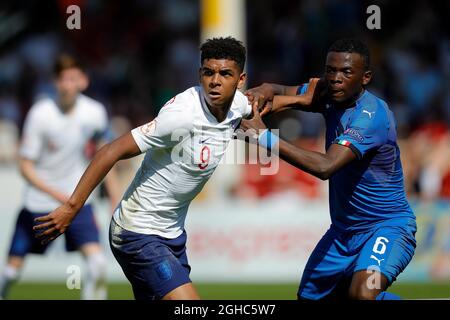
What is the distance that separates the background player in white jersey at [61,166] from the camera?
9.52 meters

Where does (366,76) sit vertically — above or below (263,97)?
above

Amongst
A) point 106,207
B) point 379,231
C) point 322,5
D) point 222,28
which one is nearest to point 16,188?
point 106,207

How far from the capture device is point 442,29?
1659 cm

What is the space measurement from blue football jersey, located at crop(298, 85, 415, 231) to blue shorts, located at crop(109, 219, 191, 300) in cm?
137

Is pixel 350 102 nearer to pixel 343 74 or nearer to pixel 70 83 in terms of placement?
pixel 343 74

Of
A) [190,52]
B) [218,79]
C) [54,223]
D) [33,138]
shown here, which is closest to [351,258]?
[218,79]

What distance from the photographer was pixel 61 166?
9.73 meters

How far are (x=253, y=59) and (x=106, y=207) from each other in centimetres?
550

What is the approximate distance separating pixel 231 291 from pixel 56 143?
3.51m

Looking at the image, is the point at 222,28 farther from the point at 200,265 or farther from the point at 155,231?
the point at 155,231

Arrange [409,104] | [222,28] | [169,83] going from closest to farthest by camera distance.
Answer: [222,28] < [409,104] < [169,83]

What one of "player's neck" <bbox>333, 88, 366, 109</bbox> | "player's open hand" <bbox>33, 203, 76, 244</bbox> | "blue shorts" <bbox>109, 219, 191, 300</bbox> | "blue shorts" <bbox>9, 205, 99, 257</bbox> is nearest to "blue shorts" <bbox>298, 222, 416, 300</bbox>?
"player's neck" <bbox>333, 88, 366, 109</bbox>

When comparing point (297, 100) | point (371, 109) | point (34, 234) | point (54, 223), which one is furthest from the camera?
→ point (34, 234)

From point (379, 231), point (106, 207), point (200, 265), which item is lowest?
point (200, 265)
